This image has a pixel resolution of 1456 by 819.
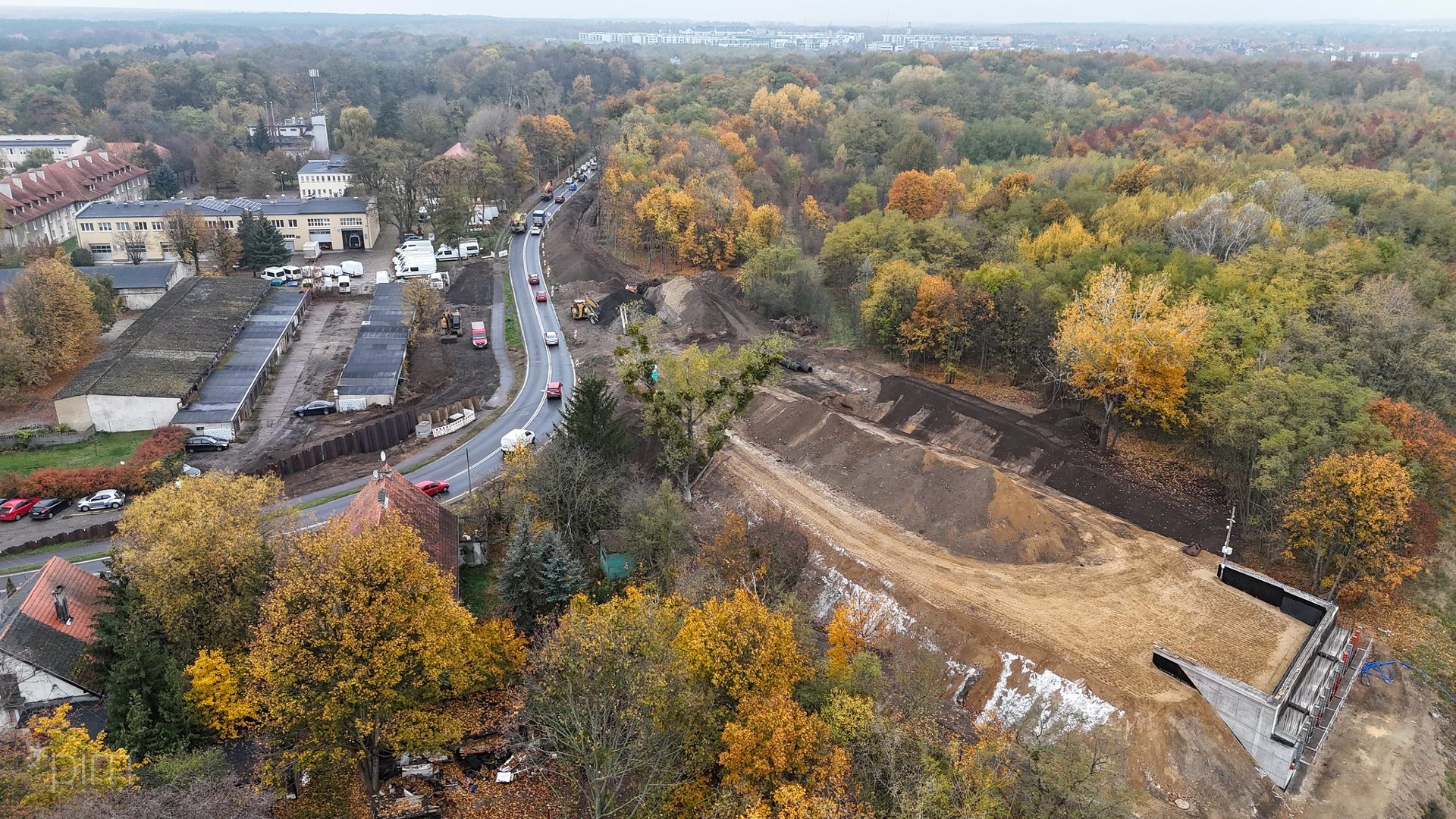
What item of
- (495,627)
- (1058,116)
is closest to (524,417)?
(495,627)

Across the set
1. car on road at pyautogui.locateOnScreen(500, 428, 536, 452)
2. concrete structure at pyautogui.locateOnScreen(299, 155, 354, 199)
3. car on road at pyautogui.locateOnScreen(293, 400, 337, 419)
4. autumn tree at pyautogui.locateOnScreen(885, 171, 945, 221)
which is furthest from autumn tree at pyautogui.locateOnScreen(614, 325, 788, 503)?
concrete structure at pyautogui.locateOnScreen(299, 155, 354, 199)

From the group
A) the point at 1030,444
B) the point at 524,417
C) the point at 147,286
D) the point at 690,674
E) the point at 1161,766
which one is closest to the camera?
the point at 690,674

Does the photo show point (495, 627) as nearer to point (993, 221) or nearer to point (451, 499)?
point (451, 499)

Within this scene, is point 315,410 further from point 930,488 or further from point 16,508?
point 930,488

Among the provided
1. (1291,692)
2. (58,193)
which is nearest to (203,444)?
(1291,692)

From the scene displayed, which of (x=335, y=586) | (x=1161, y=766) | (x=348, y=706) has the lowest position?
(x=1161, y=766)

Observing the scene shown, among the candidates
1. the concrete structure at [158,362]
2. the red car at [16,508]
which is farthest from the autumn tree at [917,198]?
the red car at [16,508]
